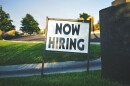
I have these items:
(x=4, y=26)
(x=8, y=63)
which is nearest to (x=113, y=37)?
(x=8, y=63)

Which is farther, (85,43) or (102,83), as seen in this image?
(85,43)

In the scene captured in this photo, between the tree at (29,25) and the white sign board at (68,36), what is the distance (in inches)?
2504

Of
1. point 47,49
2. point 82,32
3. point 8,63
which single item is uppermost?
point 82,32

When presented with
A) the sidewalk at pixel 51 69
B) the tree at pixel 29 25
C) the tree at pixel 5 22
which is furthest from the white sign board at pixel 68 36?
the tree at pixel 29 25

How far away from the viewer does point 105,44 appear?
6117 mm

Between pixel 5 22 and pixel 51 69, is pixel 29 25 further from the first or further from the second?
pixel 51 69

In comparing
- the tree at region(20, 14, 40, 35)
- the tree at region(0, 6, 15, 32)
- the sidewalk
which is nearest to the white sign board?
the sidewalk

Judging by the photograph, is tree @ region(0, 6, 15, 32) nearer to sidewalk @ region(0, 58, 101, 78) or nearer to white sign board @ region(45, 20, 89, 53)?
sidewalk @ region(0, 58, 101, 78)

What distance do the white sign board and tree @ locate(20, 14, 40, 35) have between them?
63611 millimetres

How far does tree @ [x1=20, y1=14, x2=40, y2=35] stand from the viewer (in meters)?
70.4

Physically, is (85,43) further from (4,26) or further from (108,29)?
(4,26)

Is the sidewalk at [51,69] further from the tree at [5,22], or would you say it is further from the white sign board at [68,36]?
the tree at [5,22]

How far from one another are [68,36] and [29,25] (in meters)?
63.9

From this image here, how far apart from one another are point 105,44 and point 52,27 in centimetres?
203
